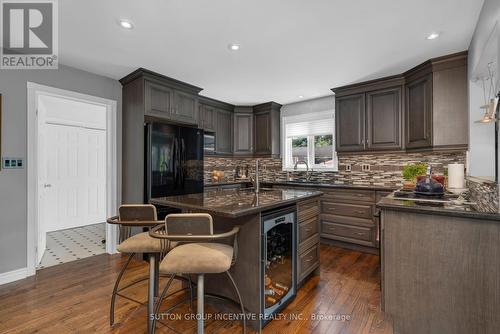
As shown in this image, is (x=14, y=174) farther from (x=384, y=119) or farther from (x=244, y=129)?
(x=384, y=119)

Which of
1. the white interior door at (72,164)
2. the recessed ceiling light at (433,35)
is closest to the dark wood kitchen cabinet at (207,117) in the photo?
the white interior door at (72,164)

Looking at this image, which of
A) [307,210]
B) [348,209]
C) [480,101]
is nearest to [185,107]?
[307,210]

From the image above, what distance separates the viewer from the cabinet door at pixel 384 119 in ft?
11.2

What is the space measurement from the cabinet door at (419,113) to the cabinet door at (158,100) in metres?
3.35

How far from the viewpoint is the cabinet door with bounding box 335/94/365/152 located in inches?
147

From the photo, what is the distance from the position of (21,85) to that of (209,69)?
6.93ft

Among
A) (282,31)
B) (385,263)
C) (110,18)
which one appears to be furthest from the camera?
(282,31)

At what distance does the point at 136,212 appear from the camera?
1.72 metres

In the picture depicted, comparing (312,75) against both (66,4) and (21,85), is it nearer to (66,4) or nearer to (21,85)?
(66,4)

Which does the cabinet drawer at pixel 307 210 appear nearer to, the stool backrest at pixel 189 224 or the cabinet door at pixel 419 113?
the stool backrest at pixel 189 224

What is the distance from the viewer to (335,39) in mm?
2381

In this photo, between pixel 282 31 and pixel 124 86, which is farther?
pixel 124 86

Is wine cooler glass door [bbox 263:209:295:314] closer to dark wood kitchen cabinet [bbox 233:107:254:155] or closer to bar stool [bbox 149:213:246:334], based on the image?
bar stool [bbox 149:213:246:334]

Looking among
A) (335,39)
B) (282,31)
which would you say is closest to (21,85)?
(282,31)
